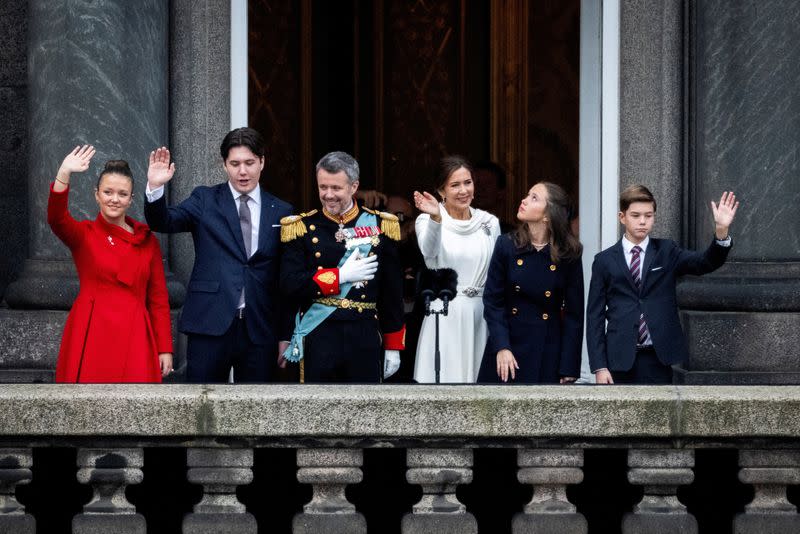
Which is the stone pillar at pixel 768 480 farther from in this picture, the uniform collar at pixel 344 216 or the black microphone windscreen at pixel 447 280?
the black microphone windscreen at pixel 447 280

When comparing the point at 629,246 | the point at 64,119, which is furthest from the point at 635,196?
the point at 64,119

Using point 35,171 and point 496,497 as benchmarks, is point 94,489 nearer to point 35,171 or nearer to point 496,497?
point 496,497

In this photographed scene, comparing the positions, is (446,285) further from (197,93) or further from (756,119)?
(197,93)

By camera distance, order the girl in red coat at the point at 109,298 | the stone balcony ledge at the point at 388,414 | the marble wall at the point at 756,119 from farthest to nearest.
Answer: the marble wall at the point at 756,119 → the girl in red coat at the point at 109,298 → the stone balcony ledge at the point at 388,414

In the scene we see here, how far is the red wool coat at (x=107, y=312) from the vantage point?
23.1 ft

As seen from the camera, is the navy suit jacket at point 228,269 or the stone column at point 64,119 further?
the stone column at point 64,119

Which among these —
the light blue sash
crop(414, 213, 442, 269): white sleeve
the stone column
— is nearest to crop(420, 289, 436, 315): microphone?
crop(414, 213, 442, 269): white sleeve

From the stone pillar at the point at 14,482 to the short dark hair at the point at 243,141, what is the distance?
242cm

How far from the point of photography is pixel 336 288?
22.9ft

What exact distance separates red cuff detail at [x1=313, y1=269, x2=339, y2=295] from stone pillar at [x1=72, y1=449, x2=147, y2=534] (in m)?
1.93

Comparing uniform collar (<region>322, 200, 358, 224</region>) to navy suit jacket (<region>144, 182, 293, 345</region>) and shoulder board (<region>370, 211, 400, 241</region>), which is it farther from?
navy suit jacket (<region>144, 182, 293, 345</region>)

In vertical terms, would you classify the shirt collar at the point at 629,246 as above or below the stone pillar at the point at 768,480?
above

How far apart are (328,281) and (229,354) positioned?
68cm

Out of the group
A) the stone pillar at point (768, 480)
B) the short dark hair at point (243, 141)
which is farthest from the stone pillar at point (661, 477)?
the short dark hair at point (243, 141)
